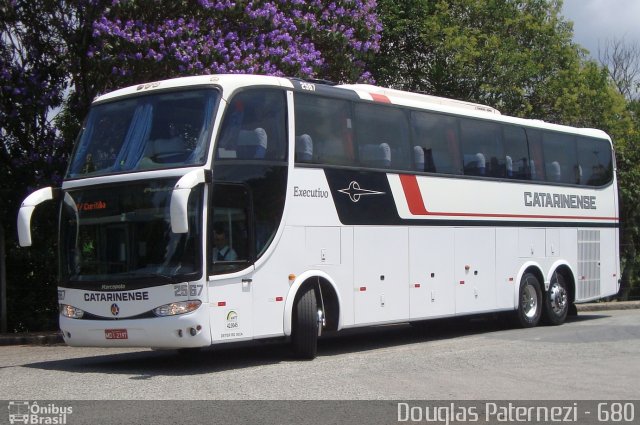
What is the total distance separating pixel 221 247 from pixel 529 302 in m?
8.80

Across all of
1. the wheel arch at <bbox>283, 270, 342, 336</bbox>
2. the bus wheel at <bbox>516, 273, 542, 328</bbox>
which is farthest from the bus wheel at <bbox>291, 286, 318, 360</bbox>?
the bus wheel at <bbox>516, 273, 542, 328</bbox>

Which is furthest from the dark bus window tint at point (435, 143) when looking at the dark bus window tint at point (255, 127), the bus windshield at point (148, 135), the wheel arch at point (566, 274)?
the bus windshield at point (148, 135)

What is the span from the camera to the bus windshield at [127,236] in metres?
12.0

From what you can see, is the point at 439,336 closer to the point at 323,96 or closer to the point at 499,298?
the point at 499,298

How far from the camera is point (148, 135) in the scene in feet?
41.6

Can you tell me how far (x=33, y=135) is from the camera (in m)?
20.3

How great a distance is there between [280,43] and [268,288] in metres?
8.27

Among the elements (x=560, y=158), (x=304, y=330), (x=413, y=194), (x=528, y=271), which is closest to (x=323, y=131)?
(x=413, y=194)

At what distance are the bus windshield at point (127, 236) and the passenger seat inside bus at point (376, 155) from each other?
3543mm

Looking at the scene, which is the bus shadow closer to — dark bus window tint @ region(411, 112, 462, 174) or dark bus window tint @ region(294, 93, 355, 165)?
dark bus window tint @ region(294, 93, 355, 165)

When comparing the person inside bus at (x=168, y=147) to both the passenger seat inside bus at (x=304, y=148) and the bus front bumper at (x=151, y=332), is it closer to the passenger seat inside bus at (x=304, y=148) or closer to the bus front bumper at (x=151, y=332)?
the passenger seat inside bus at (x=304, y=148)

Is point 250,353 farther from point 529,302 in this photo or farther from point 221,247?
point 529,302

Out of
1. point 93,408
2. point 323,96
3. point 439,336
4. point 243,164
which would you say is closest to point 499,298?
point 439,336

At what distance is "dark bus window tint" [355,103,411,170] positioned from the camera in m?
14.8
